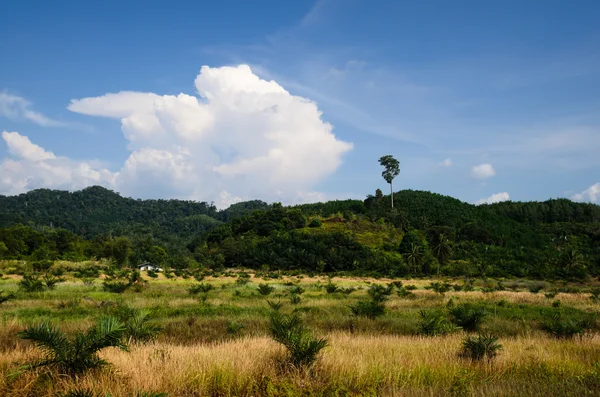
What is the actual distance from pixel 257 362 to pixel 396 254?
305ft

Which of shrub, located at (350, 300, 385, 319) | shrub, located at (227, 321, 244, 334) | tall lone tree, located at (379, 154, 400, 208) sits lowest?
shrub, located at (350, 300, 385, 319)

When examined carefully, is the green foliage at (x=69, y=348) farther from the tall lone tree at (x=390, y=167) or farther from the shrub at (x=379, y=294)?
the tall lone tree at (x=390, y=167)

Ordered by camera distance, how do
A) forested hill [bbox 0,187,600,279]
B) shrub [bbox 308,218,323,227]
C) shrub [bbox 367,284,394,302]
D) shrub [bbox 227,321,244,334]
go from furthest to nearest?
shrub [bbox 308,218,323,227]
forested hill [bbox 0,187,600,279]
shrub [bbox 367,284,394,302]
shrub [bbox 227,321,244,334]

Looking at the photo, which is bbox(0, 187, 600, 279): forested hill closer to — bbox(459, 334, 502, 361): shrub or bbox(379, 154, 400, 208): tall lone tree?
bbox(379, 154, 400, 208): tall lone tree

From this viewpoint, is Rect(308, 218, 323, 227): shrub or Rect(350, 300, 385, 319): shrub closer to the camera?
Rect(350, 300, 385, 319): shrub

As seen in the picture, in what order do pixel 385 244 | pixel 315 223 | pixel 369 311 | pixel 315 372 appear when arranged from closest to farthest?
pixel 315 372, pixel 369 311, pixel 385 244, pixel 315 223

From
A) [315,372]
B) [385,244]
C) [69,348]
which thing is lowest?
[385,244]

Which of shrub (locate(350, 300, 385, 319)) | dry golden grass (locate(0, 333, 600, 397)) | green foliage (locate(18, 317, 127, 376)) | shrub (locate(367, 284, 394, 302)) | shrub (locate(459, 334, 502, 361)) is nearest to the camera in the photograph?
dry golden grass (locate(0, 333, 600, 397))

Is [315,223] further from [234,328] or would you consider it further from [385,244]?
[234,328]

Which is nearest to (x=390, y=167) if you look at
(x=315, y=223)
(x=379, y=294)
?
(x=315, y=223)

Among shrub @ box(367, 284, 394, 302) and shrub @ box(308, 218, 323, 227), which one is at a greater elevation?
shrub @ box(308, 218, 323, 227)

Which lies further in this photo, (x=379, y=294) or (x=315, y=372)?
(x=379, y=294)

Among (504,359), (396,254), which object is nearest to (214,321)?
(504,359)

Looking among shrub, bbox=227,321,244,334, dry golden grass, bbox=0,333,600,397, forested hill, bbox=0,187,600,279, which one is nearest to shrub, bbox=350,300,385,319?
shrub, bbox=227,321,244,334
